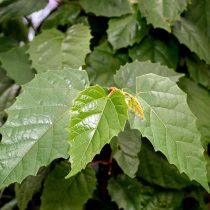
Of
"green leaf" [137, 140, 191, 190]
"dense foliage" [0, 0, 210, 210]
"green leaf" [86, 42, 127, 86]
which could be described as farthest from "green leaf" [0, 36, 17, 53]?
"green leaf" [137, 140, 191, 190]

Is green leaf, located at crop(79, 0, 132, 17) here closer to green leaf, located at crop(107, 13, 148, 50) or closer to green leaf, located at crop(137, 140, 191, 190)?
green leaf, located at crop(107, 13, 148, 50)

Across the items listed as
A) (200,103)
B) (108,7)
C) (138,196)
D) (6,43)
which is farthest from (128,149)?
(6,43)

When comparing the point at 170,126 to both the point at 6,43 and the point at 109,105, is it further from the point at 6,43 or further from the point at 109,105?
the point at 6,43

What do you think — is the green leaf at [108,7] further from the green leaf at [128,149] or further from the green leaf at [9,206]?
the green leaf at [9,206]

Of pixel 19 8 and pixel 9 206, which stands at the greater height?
pixel 19 8

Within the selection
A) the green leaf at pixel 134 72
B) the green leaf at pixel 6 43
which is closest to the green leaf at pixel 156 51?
the green leaf at pixel 134 72

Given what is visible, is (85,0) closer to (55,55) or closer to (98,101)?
(55,55)
